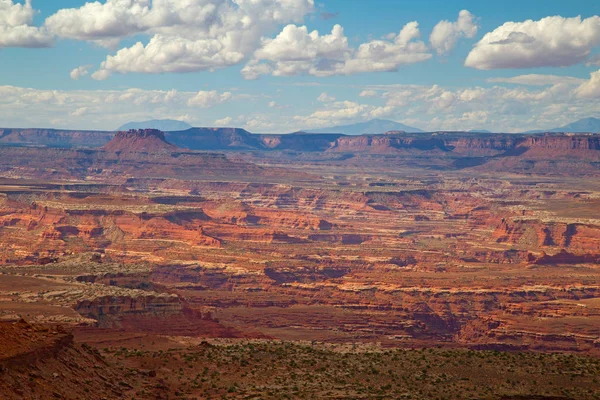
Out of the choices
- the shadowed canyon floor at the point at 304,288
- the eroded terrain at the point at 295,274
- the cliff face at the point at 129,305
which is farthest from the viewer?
the eroded terrain at the point at 295,274

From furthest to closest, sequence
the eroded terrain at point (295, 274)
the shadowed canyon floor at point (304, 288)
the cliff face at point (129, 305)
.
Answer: the eroded terrain at point (295, 274)
the cliff face at point (129, 305)
the shadowed canyon floor at point (304, 288)

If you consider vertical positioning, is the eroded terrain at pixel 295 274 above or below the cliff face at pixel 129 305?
below

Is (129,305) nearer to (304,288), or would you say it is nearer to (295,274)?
(304,288)

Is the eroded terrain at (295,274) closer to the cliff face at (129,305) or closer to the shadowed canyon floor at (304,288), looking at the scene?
the cliff face at (129,305)

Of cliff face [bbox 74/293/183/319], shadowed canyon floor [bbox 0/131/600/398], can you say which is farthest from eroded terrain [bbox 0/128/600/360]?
shadowed canyon floor [bbox 0/131/600/398]

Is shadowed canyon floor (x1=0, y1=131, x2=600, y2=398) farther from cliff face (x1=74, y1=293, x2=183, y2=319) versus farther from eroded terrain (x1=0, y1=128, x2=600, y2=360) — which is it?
eroded terrain (x1=0, y1=128, x2=600, y2=360)

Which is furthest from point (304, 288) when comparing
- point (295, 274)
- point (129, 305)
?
point (129, 305)

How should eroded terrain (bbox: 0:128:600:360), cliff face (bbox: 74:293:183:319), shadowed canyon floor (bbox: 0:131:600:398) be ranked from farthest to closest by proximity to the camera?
eroded terrain (bbox: 0:128:600:360), cliff face (bbox: 74:293:183:319), shadowed canyon floor (bbox: 0:131:600:398)

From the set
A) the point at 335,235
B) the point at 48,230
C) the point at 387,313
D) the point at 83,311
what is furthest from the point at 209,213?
the point at 83,311

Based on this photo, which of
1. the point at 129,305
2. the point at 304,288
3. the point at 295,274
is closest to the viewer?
the point at 129,305

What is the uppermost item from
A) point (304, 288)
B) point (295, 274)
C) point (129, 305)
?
point (129, 305)

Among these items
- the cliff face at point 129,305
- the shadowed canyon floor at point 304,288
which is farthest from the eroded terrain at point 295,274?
the shadowed canyon floor at point 304,288

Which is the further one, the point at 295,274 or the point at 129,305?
the point at 295,274
